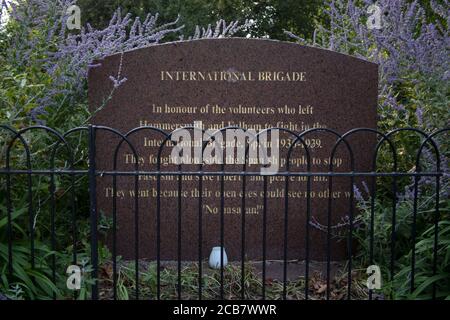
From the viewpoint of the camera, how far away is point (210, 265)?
4457 millimetres

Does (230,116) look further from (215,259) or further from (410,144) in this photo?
(410,144)

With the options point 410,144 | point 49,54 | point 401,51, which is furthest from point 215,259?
point 401,51

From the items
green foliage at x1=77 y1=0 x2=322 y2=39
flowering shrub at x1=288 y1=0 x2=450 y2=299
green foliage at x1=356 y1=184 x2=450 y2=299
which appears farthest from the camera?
green foliage at x1=77 y1=0 x2=322 y2=39

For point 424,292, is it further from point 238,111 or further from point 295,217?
point 238,111

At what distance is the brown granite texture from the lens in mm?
4594

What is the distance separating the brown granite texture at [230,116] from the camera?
459 centimetres

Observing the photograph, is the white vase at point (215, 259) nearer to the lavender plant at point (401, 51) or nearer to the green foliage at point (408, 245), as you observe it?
the green foliage at point (408, 245)

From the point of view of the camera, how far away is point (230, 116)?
466cm

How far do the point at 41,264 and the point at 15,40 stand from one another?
1996mm

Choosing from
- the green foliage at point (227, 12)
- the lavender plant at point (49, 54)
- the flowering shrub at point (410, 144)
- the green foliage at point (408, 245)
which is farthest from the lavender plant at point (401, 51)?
the green foliage at point (227, 12)

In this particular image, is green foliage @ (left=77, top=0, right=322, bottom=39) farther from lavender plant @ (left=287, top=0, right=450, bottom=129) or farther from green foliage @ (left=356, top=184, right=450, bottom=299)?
green foliage @ (left=356, top=184, right=450, bottom=299)

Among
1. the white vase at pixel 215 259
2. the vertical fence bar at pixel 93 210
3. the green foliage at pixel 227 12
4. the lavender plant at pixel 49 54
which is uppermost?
the green foliage at pixel 227 12

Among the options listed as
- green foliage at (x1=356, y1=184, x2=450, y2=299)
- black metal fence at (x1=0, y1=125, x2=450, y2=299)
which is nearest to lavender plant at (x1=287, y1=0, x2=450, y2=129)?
black metal fence at (x1=0, y1=125, x2=450, y2=299)

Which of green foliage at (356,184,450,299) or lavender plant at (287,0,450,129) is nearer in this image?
green foliage at (356,184,450,299)
